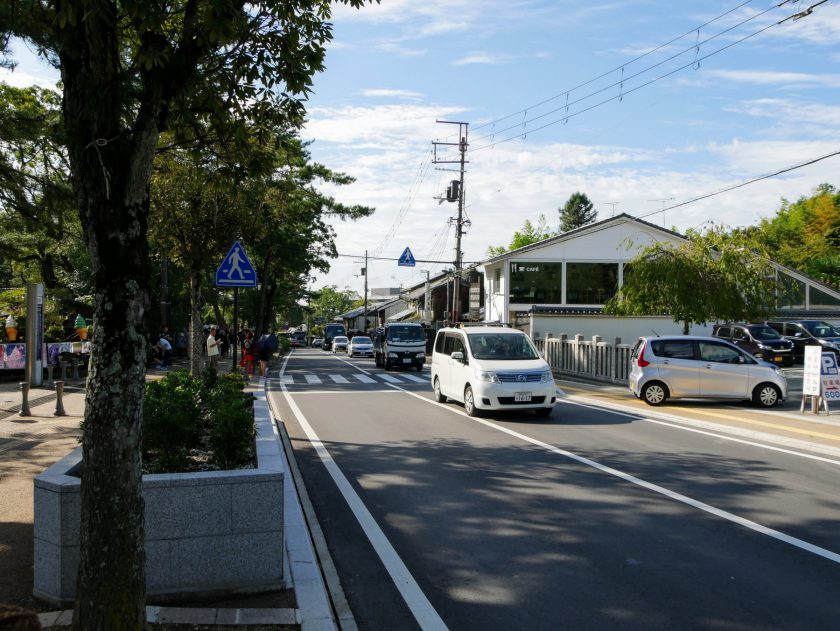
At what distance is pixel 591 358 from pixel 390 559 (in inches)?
768

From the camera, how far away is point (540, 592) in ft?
17.5

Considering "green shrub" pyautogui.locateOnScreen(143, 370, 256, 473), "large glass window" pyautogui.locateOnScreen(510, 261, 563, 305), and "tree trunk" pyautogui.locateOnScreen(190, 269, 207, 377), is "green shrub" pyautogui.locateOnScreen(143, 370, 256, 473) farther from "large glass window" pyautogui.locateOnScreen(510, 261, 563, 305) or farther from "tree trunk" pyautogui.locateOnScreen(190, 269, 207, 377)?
"large glass window" pyautogui.locateOnScreen(510, 261, 563, 305)

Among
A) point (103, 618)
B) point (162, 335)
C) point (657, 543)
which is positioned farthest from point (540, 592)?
point (162, 335)

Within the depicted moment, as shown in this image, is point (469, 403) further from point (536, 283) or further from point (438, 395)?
point (536, 283)

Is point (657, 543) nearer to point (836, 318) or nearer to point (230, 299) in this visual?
point (836, 318)

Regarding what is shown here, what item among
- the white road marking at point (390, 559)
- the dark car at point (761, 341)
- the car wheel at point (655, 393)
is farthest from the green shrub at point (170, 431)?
the dark car at point (761, 341)

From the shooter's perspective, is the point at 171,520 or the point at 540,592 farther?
the point at 540,592

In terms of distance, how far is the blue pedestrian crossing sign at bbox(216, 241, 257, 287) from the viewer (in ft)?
41.3

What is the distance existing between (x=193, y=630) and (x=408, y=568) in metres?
1.98

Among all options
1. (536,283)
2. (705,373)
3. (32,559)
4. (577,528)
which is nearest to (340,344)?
(536,283)

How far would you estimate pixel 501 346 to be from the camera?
15.7 metres

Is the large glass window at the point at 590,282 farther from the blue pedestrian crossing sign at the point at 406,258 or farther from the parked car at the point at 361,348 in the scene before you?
the parked car at the point at 361,348

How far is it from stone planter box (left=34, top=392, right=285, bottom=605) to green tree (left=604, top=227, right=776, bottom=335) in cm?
2041

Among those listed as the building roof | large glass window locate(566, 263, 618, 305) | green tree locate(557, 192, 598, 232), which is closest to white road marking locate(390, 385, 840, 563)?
the building roof
